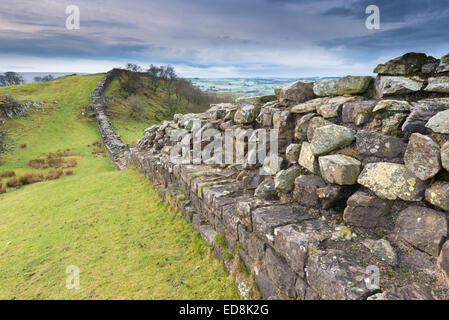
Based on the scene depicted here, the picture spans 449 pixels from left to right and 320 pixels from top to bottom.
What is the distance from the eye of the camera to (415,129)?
3395 mm

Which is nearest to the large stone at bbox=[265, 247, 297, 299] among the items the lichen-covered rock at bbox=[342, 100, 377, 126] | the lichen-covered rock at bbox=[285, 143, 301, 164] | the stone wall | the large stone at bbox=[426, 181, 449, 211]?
the lichen-covered rock at bbox=[285, 143, 301, 164]

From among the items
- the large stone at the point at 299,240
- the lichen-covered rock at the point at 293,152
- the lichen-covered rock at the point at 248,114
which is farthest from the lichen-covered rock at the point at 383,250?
the lichen-covered rock at the point at 248,114

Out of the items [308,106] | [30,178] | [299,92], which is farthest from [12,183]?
[308,106]

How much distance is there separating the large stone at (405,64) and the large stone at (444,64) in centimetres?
26

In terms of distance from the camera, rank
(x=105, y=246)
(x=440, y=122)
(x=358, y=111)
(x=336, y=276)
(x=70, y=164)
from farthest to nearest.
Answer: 1. (x=70, y=164)
2. (x=105, y=246)
3. (x=358, y=111)
4. (x=440, y=122)
5. (x=336, y=276)

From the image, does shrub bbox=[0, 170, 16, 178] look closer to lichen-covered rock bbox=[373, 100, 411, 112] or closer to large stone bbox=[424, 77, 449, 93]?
lichen-covered rock bbox=[373, 100, 411, 112]

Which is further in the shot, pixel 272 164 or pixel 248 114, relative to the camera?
pixel 248 114

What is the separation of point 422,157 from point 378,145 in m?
0.69

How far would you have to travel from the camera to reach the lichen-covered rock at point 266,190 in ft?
16.8

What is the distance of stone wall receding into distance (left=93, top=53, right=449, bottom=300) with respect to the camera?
2939 millimetres

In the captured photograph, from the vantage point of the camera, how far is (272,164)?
5426 millimetres

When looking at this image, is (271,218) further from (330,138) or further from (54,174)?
(54,174)
